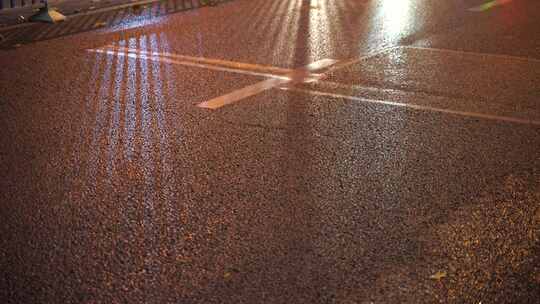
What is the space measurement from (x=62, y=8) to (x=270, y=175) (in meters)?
8.54

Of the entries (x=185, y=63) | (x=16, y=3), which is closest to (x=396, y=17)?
(x=185, y=63)

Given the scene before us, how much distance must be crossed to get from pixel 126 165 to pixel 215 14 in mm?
7121

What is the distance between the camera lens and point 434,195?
206 inches

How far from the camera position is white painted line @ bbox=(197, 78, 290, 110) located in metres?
7.35

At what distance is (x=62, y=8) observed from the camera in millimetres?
13023

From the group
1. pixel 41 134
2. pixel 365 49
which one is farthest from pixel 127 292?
pixel 365 49

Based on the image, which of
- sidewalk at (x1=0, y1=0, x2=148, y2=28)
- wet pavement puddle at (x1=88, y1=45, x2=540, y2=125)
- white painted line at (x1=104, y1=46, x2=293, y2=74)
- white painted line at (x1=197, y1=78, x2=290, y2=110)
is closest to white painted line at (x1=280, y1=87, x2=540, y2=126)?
wet pavement puddle at (x1=88, y1=45, x2=540, y2=125)

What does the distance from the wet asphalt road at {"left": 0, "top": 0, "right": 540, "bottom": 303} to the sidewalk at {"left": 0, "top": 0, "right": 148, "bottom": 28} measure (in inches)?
85.1

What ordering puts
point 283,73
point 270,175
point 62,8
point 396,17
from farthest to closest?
Answer: 1. point 62,8
2. point 396,17
3. point 283,73
4. point 270,175

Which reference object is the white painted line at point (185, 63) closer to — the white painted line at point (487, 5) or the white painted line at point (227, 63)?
the white painted line at point (227, 63)

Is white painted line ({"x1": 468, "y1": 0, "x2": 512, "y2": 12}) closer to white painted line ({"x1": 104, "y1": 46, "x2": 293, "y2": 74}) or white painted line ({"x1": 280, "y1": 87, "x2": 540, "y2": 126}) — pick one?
white painted line ({"x1": 104, "y1": 46, "x2": 293, "y2": 74})

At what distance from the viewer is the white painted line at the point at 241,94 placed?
24.1 ft

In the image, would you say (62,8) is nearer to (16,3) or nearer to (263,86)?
(16,3)

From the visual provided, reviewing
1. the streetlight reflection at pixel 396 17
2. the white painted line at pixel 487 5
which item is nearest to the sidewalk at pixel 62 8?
the streetlight reflection at pixel 396 17
